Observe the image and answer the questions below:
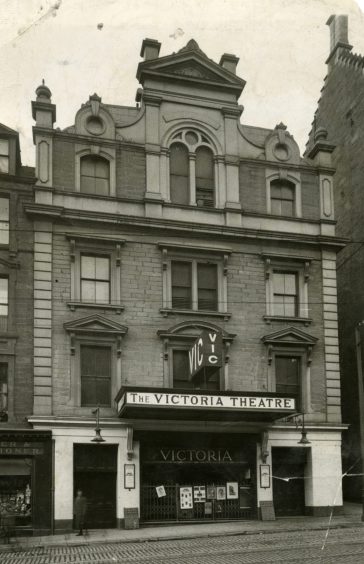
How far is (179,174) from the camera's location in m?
28.8

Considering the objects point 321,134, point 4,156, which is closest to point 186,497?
point 4,156

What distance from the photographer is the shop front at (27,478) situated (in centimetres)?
2398

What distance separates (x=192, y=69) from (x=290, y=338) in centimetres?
1155

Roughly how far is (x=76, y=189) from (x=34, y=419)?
8.54m

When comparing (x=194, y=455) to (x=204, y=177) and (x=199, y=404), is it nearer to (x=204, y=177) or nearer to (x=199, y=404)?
(x=199, y=404)

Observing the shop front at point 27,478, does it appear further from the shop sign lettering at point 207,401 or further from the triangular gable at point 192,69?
the triangular gable at point 192,69

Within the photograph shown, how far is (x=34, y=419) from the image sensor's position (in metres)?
24.6

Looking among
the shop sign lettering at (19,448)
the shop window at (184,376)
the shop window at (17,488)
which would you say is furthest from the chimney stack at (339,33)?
the shop window at (17,488)

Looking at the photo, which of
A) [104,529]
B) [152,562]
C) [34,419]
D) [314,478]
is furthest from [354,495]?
[152,562]

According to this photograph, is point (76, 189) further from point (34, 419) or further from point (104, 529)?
point (104, 529)

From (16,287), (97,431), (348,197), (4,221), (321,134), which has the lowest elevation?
(97,431)

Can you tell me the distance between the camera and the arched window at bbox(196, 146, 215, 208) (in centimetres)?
2889

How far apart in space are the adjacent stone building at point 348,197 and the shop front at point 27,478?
46.0 feet

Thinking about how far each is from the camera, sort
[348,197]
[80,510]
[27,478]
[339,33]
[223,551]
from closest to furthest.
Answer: [223,551], [80,510], [27,478], [348,197], [339,33]
